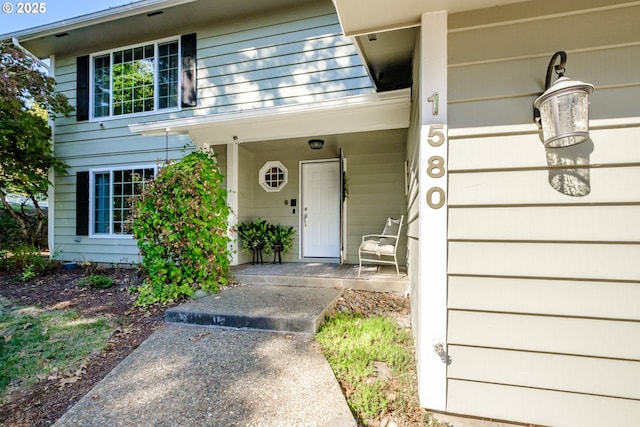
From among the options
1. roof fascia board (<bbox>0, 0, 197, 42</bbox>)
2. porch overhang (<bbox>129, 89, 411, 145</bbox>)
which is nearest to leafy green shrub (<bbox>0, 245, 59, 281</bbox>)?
porch overhang (<bbox>129, 89, 411, 145</bbox>)

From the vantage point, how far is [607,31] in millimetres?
1423

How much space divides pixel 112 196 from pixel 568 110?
6761mm

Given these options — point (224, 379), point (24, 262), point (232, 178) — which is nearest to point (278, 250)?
point (232, 178)

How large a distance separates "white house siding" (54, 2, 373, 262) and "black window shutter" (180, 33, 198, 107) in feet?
0.34

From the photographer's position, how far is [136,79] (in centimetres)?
561

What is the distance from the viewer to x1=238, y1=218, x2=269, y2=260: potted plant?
5.18 meters

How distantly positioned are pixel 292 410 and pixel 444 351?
3.05 ft

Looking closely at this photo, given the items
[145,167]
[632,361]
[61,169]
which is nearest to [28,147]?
[61,169]

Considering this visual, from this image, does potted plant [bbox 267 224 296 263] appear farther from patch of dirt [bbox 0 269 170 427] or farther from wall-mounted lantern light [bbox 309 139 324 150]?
patch of dirt [bbox 0 269 170 427]

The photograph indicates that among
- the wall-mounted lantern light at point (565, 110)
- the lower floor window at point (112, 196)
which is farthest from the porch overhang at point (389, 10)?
the lower floor window at point (112, 196)

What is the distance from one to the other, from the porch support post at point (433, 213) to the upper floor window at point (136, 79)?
16.6ft

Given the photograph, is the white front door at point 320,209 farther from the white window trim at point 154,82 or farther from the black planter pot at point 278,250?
the white window trim at point 154,82

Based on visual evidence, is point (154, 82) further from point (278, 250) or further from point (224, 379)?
point (224, 379)

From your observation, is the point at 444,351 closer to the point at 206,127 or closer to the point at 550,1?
the point at 550,1
